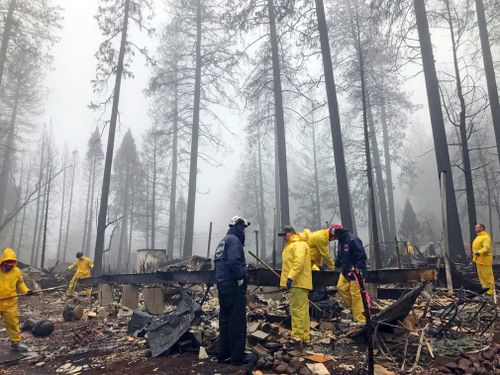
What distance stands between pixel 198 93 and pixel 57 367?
18.4m

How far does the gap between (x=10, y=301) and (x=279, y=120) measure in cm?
1290

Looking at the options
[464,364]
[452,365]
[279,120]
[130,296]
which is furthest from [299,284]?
[279,120]

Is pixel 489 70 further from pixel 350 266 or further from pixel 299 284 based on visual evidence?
pixel 299 284

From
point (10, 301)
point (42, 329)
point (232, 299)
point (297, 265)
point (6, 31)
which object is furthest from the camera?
point (6, 31)

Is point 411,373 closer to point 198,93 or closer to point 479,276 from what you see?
point 479,276

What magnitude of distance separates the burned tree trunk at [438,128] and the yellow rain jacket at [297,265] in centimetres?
690

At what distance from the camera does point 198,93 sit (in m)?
22.0

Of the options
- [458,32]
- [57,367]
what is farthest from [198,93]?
[57,367]

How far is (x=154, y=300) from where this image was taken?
8.99m

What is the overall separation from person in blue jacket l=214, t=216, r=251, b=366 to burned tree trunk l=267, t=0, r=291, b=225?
1056 cm

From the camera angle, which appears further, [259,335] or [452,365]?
[259,335]

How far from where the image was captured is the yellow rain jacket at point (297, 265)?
6.08 meters

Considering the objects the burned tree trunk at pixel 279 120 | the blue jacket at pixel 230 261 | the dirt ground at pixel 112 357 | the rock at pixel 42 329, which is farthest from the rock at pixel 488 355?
the burned tree trunk at pixel 279 120

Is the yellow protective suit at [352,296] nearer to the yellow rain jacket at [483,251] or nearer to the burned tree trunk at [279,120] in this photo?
the yellow rain jacket at [483,251]
